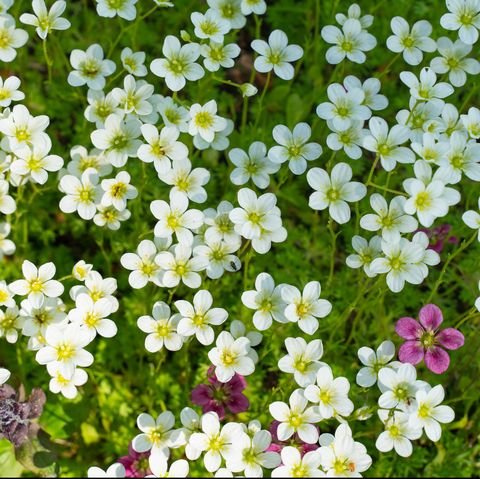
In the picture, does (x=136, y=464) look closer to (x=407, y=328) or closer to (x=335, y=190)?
(x=407, y=328)

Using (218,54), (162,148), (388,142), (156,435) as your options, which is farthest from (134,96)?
(156,435)

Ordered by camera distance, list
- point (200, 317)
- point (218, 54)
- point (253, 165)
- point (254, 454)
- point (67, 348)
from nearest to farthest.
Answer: point (254, 454), point (67, 348), point (200, 317), point (253, 165), point (218, 54)

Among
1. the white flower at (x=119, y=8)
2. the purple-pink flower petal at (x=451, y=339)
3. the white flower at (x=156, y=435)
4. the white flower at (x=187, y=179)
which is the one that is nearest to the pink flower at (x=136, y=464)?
the white flower at (x=156, y=435)

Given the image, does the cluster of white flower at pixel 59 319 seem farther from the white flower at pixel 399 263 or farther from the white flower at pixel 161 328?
the white flower at pixel 399 263

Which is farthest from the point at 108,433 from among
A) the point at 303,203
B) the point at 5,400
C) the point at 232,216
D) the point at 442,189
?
the point at 442,189

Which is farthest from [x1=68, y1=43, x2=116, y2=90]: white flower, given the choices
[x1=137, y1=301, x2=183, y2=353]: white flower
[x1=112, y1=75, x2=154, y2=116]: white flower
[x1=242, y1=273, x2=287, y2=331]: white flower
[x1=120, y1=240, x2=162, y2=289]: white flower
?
[x1=242, y1=273, x2=287, y2=331]: white flower
